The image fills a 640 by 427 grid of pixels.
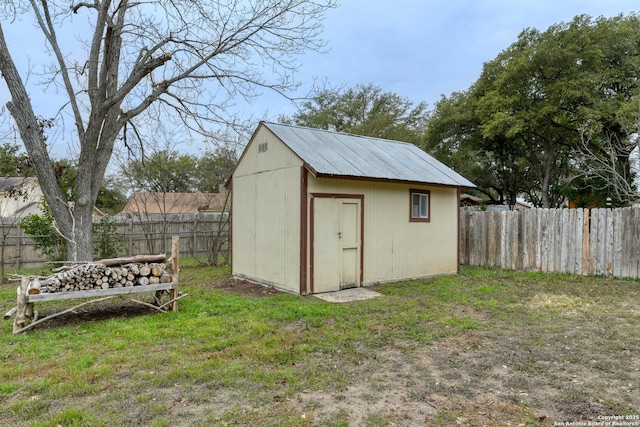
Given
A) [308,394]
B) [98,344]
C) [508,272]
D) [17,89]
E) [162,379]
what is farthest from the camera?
[508,272]

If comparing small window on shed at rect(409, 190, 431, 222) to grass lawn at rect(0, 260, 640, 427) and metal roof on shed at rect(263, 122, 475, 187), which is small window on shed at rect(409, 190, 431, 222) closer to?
metal roof on shed at rect(263, 122, 475, 187)

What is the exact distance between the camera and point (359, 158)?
8.59 metres

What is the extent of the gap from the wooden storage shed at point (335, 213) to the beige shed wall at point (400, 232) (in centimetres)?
2

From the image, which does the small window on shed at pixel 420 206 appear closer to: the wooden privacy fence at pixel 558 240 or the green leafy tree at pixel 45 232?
the wooden privacy fence at pixel 558 240

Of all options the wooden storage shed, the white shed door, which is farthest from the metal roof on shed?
the white shed door

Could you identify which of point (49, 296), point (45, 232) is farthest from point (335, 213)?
point (45, 232)

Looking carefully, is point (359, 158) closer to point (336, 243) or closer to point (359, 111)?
point (336, 243)

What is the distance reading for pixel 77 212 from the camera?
745 centimetres

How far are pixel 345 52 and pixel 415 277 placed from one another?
18.4 feet

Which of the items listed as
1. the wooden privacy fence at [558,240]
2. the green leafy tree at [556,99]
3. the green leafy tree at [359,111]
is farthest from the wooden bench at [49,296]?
the green leafy tree at [359,111]

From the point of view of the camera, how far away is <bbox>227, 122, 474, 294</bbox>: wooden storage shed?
288 inches

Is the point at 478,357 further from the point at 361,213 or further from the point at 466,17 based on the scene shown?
the point at 466,17

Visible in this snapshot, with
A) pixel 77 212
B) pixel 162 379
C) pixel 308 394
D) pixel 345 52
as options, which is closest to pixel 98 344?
pixel 162 379

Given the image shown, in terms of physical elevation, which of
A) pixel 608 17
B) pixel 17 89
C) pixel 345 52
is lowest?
pixel 17 89
